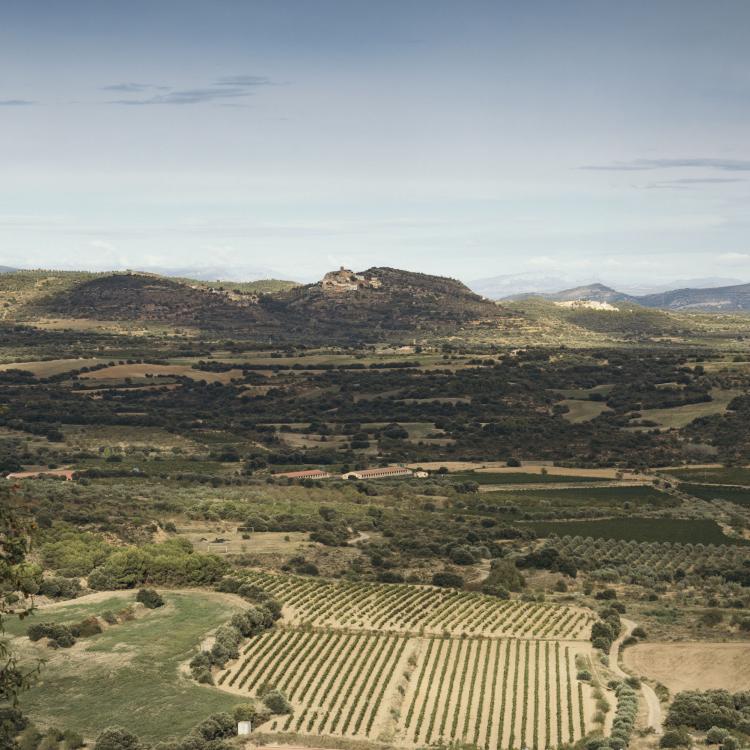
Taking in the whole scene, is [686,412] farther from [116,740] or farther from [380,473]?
[116,740]

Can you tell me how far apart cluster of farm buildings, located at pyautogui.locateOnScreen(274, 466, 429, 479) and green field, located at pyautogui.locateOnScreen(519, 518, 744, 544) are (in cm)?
2694

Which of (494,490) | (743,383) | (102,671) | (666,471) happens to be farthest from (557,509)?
(743,383)

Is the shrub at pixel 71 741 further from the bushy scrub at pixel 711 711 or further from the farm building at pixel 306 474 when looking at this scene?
the farm building at pixel 306 474

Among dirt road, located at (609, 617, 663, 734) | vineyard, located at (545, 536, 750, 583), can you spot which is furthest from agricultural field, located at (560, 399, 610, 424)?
dirt road, located at (609, 617, 663, 734)

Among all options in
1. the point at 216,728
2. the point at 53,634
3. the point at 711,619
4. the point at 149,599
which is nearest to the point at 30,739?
→ the point at 216,728

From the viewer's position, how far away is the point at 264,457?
127 meters

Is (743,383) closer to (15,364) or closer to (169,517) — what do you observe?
(169,517)

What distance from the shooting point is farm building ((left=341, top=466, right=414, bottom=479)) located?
117 meters

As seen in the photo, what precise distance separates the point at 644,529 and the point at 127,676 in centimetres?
4870

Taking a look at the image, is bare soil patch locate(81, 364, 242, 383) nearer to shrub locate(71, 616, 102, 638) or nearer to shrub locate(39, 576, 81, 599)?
shrub locate(39, 576, 81, 599)

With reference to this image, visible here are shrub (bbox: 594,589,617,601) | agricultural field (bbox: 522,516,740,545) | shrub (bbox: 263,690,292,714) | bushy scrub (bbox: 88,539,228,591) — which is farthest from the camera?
agricultural field (bbox: 522,516,740,545)

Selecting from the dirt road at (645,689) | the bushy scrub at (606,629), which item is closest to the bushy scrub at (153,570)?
the bushy scrub at (606,629)

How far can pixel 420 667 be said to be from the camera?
2133 inches

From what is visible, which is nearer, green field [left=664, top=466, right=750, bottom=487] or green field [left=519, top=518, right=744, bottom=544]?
green field [left=519, top=518, right=744, bottom=544]
